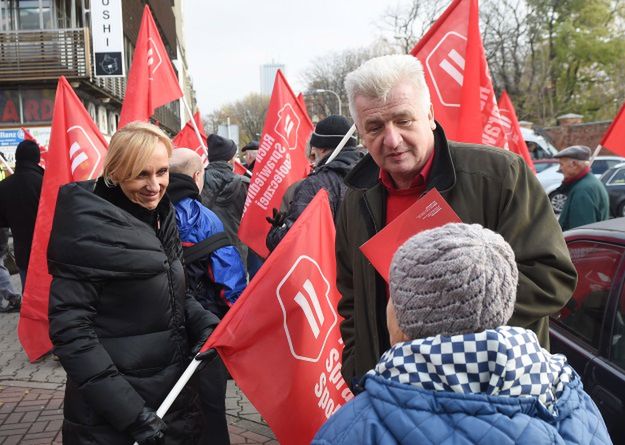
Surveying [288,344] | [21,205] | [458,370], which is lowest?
[21,205]

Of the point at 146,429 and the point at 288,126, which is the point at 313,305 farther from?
the point at 288,126

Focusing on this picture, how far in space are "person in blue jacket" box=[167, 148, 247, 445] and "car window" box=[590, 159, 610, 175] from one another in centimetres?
1858

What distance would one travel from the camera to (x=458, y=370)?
134 cm

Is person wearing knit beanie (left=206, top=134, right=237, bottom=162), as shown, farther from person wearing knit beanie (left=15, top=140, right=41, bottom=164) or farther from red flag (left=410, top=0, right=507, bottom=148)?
red flag (left=410, top=0, right=507, bottom=148)

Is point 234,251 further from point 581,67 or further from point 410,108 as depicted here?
point 581,67

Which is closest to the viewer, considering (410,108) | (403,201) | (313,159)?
(410,108)

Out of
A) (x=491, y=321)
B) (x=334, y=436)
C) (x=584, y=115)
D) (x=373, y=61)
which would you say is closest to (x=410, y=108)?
(x=373, y=61)

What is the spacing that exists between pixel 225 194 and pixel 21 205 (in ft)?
7.65

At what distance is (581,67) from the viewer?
46.2 metres

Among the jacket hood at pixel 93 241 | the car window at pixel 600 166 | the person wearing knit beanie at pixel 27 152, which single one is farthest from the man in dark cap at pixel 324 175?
the car window at pixel 600 166

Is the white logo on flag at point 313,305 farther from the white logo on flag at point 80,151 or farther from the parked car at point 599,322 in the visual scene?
the white logo on flag at point 80,151

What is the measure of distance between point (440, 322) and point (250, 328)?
152cm

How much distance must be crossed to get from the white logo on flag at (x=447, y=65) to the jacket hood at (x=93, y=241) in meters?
2.59

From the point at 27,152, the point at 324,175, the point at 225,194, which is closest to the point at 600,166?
the point at 225,194
